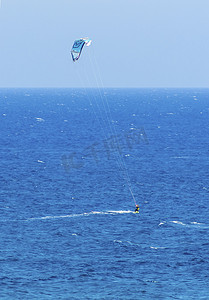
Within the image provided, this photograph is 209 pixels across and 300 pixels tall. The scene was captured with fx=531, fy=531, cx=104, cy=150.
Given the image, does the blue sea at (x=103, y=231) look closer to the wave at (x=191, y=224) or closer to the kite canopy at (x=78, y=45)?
the wave at (x=191, y=224)

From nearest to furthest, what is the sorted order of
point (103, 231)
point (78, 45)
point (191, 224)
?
1. point (78, 45)
2. point (103, 231)
3. point (191, 224)

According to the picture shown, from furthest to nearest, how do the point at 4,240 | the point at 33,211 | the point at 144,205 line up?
the point at 144,205 < the point at 33,211 < the point at 4,240

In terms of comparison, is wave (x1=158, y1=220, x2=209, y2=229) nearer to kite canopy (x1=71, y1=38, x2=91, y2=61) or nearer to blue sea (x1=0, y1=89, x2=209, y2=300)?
blue sea (x1=0, y1=89, x2=209, y2=300)

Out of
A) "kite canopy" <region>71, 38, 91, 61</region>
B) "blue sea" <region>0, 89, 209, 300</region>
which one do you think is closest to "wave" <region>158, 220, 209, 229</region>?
"blue sea" <region>0, 89, 209, 300</region>

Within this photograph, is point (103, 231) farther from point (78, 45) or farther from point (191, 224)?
point (78, 45)

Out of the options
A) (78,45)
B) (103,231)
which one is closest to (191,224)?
(103,231)

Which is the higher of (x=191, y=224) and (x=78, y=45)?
(x=78, y=45)

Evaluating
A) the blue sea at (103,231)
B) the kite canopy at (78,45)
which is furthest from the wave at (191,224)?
the kite canopy at (78,45)

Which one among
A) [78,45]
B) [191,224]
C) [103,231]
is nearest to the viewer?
[78,45]

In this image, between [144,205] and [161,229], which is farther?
[144,205]

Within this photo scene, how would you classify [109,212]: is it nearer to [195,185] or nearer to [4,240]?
[4,240]

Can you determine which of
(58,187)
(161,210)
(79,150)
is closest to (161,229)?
(161,210)
